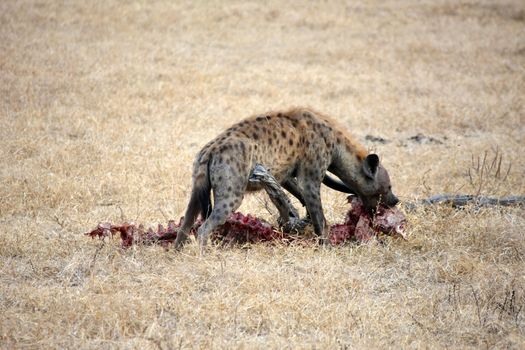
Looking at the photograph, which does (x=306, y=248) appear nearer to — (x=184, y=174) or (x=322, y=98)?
(x=184, y=174)

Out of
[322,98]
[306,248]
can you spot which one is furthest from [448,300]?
[322,98]

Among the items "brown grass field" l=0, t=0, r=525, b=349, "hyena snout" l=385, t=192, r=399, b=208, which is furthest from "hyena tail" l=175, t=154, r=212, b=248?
"hyena snout" l=385, t=192, r=399, b=208

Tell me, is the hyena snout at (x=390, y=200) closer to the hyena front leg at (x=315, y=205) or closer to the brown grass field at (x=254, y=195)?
the brown grass field at (x=254, y=195)

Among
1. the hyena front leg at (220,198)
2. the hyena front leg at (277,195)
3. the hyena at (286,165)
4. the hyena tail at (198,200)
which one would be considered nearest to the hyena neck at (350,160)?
the hyena at (286,165)

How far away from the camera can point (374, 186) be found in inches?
261

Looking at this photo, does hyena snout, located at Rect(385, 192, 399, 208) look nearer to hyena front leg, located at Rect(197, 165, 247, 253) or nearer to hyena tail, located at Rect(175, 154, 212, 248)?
hyena front leg, located at Rect(197, 165, 247, 253)

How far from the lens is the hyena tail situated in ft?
19.0

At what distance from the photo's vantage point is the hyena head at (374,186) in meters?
6.61

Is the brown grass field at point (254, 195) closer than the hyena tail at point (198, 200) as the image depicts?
Yes

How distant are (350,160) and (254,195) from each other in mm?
1420

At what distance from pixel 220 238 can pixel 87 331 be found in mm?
1976

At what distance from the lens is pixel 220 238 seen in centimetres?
622

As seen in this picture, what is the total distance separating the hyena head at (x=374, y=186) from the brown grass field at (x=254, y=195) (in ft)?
1.04

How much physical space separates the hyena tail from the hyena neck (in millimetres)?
1332
